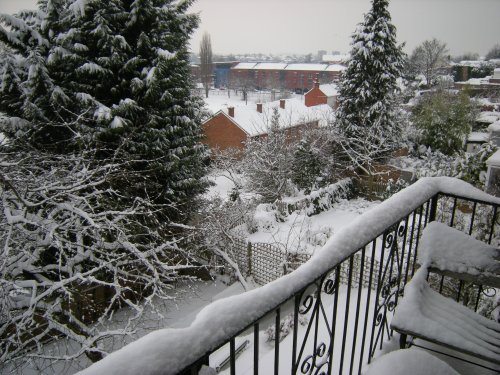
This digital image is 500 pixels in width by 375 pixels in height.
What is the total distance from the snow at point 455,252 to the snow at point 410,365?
0.89 m

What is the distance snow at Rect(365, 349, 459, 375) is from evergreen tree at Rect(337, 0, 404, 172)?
15903mm

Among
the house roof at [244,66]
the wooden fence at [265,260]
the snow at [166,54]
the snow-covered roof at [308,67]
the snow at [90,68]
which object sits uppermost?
the house roof at [244,66]

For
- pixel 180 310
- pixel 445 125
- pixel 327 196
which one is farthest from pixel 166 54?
pixel 445 125

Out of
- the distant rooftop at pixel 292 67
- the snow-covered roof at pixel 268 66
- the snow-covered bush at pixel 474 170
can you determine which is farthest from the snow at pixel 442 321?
the snow-covered roof at pixel 268 66

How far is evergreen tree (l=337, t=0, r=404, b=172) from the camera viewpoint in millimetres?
17141

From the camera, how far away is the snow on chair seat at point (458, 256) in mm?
2393

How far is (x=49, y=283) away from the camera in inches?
215

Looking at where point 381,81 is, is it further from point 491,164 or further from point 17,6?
point 17,6

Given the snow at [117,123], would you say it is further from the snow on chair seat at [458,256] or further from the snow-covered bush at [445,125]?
the snow-covered bush at [445,125]

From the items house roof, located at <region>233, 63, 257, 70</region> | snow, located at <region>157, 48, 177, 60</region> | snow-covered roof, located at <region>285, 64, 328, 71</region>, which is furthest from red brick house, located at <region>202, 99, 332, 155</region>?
house roof, located at <region>233, 63, 257, 70</region>

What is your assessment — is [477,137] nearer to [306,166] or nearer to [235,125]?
[306,166]

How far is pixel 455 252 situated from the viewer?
248cm

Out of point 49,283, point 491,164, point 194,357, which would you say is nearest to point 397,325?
point 194,357

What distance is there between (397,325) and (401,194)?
0.80 metres
